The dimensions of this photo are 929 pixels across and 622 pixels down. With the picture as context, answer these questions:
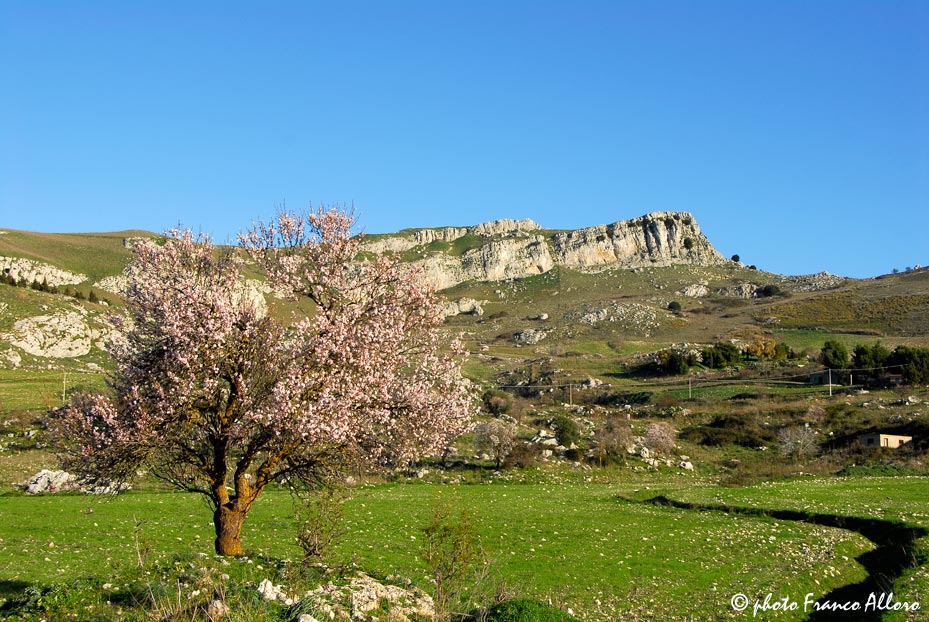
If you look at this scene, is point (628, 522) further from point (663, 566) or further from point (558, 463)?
point (558, 463)

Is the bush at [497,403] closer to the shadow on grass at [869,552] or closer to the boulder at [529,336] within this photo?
the shadow on grass at [869,552]

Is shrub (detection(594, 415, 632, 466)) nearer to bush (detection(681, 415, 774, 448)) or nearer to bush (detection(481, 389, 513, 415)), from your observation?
bush (detection(681, 415, 774, 448))

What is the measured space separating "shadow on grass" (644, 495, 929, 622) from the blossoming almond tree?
38.9ft

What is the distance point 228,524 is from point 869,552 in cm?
2248

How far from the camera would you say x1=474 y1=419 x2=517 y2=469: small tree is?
53875 millimetres

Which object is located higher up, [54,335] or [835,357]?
[54,335]

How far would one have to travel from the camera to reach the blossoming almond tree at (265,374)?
560 inches

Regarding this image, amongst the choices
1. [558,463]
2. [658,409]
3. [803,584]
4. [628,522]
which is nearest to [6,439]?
[558,463]

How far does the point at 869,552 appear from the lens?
26.2 metres

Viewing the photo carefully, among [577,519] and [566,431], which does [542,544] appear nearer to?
[577,519]

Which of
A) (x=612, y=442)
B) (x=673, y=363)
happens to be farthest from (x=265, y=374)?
(x=673, y=363)

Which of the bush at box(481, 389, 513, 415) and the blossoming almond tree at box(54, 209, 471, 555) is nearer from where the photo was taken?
the blossoming almond tree at box(54, 209, 471, 555)

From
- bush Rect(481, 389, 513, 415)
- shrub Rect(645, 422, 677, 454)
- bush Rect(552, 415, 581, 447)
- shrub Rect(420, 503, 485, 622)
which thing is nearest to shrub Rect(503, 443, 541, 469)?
bush Rect(552, 415, 581, 447)

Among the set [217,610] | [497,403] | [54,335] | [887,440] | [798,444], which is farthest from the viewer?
[54,335]
